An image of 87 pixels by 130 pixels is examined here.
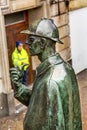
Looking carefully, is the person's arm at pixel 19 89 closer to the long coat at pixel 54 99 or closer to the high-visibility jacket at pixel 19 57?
the long coat at pixel 54 99

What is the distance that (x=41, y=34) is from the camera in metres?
2.88

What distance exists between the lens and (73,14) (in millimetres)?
14109

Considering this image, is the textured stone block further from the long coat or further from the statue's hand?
the long coat

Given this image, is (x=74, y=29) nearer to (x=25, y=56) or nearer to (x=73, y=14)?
(x=73, y=14)

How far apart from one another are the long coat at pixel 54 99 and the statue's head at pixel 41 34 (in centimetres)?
13

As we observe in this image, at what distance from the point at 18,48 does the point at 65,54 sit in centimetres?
335

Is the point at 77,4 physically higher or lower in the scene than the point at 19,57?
higher

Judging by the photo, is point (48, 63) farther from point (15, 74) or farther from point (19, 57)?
point (19, 57)

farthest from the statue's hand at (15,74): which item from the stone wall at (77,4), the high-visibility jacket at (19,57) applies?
the stone wall at (77,4)

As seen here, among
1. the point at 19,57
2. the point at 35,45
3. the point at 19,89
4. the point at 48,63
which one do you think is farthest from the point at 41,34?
the point at 19,57

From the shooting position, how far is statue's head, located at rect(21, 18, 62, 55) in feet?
9.44

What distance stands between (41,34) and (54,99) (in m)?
0.54

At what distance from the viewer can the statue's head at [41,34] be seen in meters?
2.88

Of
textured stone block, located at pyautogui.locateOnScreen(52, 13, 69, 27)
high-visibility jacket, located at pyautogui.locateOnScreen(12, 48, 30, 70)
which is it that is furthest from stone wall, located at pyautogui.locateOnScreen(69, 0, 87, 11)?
high-visibility jacket, located at pyautogui.locateOnScreen(12, 48, 30, 70)
